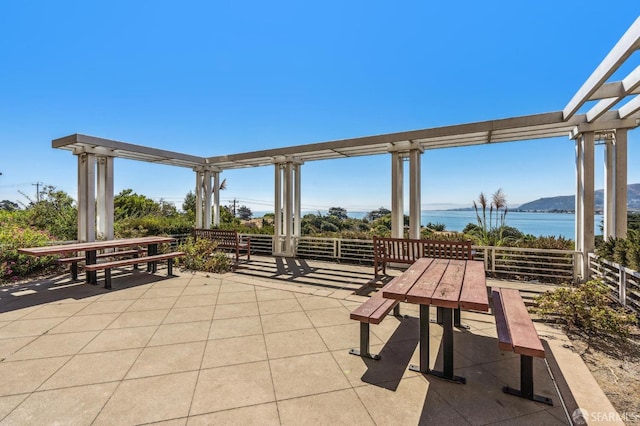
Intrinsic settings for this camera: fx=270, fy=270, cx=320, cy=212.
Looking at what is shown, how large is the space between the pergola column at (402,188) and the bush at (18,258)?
24.4ft

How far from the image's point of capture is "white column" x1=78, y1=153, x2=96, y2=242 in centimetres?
624

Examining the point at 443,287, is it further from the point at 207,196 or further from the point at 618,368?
the point at 207,196

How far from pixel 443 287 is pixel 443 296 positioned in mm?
278

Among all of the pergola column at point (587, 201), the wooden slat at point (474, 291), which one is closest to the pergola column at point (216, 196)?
the wooden slat at point (474, 291)

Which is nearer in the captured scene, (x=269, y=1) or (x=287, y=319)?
(x=287, y=319)

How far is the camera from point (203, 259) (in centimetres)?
628

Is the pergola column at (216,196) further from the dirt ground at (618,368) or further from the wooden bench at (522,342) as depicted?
the dirt ground at (618,368)

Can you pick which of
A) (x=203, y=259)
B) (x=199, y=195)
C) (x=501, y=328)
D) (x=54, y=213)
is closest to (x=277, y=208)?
(x=203, y=259)

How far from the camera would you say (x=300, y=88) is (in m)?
9.09

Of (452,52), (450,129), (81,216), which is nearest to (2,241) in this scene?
(81,216)

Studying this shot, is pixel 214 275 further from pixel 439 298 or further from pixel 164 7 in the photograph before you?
pixel 164 7

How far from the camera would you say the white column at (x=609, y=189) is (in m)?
4.63

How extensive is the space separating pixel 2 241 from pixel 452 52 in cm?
1113

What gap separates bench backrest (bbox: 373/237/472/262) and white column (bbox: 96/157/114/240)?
21.5ft
